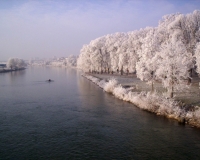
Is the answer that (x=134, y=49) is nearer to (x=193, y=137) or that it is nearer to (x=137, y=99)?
(x=137, y=99)

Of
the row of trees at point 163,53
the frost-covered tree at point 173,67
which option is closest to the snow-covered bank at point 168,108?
the frost-covered tree at point 173,67

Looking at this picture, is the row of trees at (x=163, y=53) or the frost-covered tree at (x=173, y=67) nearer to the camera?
the frost-covered tree at (x=173, y=67)

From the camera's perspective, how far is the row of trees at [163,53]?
1051 inches

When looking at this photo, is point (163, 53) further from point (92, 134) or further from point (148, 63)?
point (92, 134)

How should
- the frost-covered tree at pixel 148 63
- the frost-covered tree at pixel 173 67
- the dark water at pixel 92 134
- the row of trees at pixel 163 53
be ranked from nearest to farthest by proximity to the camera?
the dark water at pixel 92 134
the frost-covered tree at pixel 173 67
the row of trees at pixel 163 53
the frost-covered tree at pixel 148 63

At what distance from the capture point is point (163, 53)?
2747 centimetres

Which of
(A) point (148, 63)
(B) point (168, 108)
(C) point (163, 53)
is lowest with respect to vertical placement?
(B) point (168, 108)

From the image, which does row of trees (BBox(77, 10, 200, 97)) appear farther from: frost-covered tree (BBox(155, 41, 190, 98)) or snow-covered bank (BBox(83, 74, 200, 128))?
snow-covered bank (BBox(83, 74, 200, 128))

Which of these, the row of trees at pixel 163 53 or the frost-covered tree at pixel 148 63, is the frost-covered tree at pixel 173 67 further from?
the frost-covered tree at pixel 148 63

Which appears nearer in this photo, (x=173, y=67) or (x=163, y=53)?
(x=173, y=67)

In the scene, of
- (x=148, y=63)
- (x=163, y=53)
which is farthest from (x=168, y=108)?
(x=148, y=63)

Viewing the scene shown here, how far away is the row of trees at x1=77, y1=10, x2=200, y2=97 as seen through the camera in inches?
1051

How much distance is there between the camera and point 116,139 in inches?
714

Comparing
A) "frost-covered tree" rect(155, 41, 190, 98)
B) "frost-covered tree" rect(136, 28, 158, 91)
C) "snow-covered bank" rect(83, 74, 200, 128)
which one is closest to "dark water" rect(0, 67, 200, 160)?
"snow-covered bank" rect(83, 74, 200, 128)
